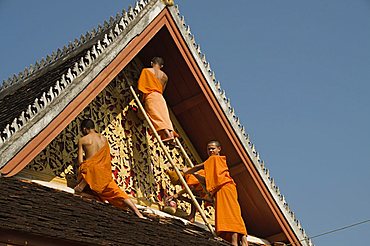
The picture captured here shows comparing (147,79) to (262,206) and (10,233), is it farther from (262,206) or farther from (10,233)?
(10,233)

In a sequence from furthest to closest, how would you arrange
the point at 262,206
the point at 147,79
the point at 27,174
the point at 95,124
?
1. the point at 262,206
2. the point at 147,79
3. the point at 95,124
4. the point at 27,174

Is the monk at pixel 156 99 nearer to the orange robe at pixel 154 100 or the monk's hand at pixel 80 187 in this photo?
the orange robe at pixel 154 100

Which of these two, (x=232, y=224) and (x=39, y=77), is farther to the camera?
(x=39, y=77)

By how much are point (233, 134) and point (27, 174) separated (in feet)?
9.47

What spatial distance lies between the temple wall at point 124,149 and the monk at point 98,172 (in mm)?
193

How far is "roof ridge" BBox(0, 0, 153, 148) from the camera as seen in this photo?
284 inches

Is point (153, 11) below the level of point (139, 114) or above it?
above

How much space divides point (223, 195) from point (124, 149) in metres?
1.17

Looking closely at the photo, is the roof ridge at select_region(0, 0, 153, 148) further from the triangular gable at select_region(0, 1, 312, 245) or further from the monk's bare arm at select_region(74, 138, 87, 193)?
the monk's bare arm at select_region(74, 138, 87, 193)

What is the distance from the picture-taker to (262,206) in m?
9.75

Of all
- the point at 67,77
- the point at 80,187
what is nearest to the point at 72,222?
the point at 80,187

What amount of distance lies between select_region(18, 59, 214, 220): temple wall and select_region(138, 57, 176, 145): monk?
20cm

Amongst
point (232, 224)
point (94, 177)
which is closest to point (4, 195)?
point (94, 177)

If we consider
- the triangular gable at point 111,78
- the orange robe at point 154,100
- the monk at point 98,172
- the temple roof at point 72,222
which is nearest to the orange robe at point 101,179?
the monk at point 98,172
